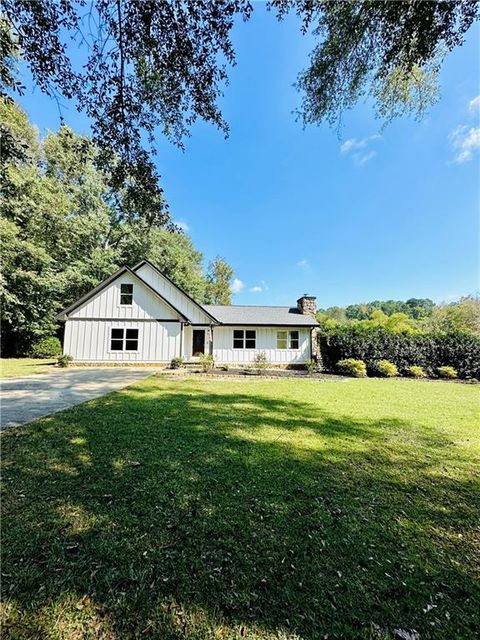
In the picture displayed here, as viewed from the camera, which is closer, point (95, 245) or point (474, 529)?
point (474, 529)

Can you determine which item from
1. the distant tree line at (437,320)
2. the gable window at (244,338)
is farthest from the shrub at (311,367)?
the gable window at (244,338)

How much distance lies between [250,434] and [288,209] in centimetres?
1778

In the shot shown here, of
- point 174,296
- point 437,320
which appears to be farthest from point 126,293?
point 437,320

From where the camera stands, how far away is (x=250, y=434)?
5.12 m

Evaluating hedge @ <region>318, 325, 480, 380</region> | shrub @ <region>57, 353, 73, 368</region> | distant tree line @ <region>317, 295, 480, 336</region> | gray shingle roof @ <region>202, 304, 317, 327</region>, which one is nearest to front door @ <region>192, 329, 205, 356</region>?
gray shingle roof @ <region>202, 304, 317, 327</region>

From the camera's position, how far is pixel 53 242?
24.1 m

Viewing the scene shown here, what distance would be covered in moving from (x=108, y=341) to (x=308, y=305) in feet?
44.4

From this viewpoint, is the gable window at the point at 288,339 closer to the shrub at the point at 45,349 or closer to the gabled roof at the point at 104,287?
the gabled roof at the point at 104,287

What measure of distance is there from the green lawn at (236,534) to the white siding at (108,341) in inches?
483

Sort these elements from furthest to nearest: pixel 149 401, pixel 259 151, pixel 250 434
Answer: pixel 259 151
pixel 149 401
pixel 250 434

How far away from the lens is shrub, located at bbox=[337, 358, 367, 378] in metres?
15.8

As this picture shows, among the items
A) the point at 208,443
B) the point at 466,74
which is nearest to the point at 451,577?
the point at 208,443

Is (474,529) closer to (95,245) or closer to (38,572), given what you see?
(38,572)

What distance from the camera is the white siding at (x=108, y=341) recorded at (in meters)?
17.1
